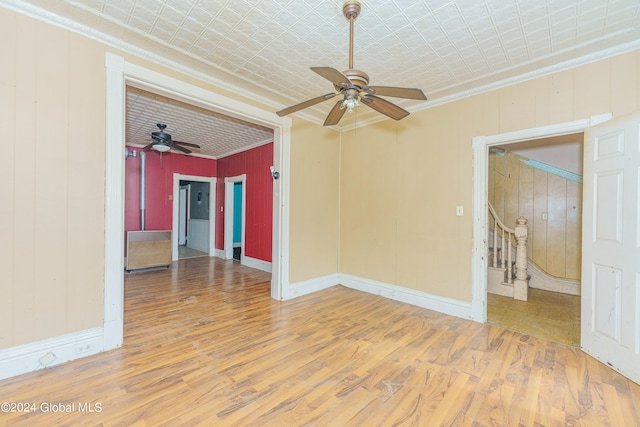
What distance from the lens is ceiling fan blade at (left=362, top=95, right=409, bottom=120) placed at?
2.03 meters

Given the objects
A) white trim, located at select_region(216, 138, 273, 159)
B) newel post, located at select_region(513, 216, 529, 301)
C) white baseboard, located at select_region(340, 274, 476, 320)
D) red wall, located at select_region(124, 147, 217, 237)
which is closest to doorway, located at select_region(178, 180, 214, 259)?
red wall, located at select_region(124, 147, 217, 237)

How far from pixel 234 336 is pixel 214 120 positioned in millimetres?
3359

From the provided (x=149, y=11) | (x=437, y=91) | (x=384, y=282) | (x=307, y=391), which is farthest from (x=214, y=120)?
(x=307, y=391)

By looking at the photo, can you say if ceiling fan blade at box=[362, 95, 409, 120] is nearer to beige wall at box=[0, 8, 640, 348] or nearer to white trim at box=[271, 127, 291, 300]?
beige wall at box=[0, 8, 640, 348]

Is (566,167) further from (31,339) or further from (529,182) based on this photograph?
(31,339)

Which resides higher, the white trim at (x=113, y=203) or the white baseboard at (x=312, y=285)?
the white trim at (x=113, y=203)

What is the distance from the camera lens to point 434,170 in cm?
358

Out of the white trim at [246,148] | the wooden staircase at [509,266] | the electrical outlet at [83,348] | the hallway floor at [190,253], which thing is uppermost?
the white trim at [246,148]

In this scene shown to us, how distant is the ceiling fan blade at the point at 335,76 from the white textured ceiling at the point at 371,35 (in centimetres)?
70

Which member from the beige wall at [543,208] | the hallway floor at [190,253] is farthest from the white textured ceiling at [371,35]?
the hallway floor at [190,253]

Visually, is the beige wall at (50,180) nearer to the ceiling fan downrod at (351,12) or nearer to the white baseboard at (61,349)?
the white baseboard at (61,349)

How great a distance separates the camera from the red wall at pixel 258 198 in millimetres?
5645

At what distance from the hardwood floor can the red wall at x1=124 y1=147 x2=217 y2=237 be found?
11.7 ft

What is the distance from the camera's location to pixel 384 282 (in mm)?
4078
